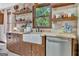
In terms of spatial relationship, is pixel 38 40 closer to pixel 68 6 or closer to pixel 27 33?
pixel 27 33

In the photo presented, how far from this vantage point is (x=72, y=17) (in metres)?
1.56

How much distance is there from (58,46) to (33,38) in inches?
11.1

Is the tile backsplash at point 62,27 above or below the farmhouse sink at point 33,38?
above

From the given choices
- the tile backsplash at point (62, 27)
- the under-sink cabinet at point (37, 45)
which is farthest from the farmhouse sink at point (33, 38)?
the tile backsplash at point (62, 27)

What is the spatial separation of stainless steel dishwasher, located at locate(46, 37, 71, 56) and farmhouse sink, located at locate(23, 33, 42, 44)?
0.09 meters

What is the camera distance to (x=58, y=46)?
62.1 inches

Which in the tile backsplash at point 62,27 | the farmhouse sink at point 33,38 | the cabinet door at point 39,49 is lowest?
the cabinet door at point 39,49

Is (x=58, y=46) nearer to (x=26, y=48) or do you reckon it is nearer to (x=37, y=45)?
(x=37, y=45)

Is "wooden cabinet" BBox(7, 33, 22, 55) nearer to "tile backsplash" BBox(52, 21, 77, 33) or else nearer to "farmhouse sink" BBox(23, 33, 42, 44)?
"farmhouse sink" BBox(23, 33, 42, 44)

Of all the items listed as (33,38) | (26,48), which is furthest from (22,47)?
(33,38)

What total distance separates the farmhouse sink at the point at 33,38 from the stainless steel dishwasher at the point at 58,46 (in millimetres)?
91

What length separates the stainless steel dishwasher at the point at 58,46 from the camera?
5.07 ft

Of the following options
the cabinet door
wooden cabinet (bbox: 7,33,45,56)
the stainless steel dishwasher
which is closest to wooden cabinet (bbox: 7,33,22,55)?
wooden cabinet (bbox: 7,33,45,56)

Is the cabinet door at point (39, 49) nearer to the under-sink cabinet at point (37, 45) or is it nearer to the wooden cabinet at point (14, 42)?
the under-sink cabinet at point (37, 45)
